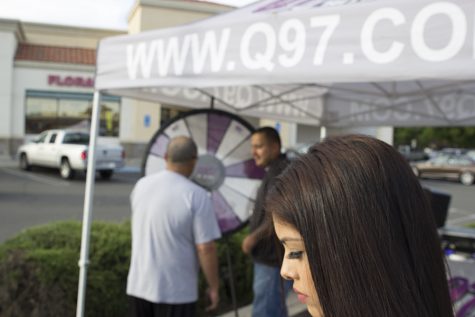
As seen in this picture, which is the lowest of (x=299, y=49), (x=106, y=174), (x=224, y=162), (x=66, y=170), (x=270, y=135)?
(x=106, y=174)

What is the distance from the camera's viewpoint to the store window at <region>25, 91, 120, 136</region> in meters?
22.0

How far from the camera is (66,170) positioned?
16.0m

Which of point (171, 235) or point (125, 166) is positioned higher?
Result: point (171, 235)

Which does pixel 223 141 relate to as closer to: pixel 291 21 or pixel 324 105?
pixel 291 21

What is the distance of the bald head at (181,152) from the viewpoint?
9.47 ft

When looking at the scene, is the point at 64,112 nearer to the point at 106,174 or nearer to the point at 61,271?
the point at 106,174

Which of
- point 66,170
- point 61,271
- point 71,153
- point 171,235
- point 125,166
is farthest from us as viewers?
point 125,166

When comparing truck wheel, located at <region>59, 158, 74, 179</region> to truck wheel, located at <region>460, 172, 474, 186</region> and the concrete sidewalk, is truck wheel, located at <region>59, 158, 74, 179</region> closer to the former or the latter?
the concrete sidewalk

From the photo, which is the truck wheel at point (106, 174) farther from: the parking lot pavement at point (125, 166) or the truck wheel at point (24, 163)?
the truck wheel at point (24, 163)

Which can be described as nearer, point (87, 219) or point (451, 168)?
point (87, 219)

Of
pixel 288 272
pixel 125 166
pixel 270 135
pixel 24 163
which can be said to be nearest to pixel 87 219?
pixel 270 135

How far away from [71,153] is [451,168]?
16.1m

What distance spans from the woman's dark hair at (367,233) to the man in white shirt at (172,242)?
70.5 inches

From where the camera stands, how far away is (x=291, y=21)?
7.42 feet
